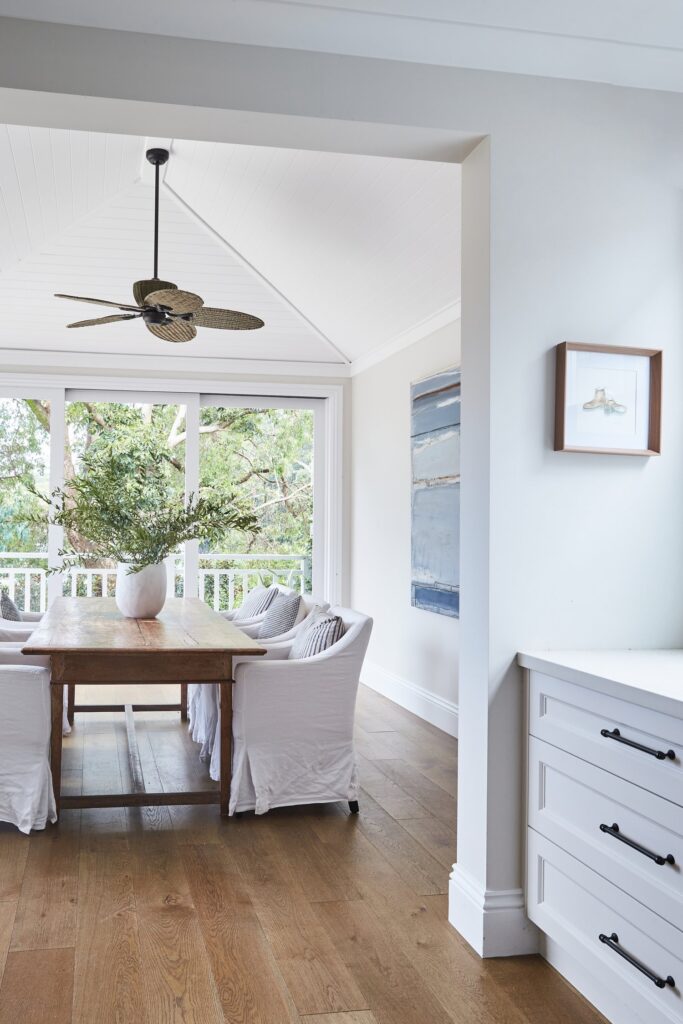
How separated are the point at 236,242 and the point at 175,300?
1.99 m

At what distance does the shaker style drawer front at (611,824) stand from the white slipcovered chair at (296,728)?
142cm

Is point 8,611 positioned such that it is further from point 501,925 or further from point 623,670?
point 623,670

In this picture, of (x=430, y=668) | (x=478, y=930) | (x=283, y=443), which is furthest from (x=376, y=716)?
(x=478, y=930)

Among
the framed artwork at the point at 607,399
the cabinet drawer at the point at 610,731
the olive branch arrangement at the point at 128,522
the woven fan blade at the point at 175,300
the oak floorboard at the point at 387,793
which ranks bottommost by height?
the oak floorboard at the point at 387,793

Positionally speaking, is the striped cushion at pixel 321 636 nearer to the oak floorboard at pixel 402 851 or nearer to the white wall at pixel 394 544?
the oak floorboard at pixel 402 851

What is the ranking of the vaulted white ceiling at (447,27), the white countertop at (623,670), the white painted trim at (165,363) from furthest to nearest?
the white painted trim at (165,363) < the vaulted white ceiling at (447,27) < the white countertop at (623,670)

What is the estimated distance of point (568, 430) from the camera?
2.77 m

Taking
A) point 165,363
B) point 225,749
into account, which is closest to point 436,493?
point 225,749

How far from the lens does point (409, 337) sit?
20.3 ft

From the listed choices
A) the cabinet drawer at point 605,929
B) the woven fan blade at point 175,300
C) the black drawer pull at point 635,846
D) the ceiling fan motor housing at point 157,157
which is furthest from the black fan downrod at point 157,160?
the black drawer pull at point 635,846

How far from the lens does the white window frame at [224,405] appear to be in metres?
7.23

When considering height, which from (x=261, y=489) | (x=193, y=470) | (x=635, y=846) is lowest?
(x=635, y=846)

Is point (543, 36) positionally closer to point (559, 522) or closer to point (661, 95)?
point (661, 95)

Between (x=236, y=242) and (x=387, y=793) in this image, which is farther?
(x=236, y=242)
